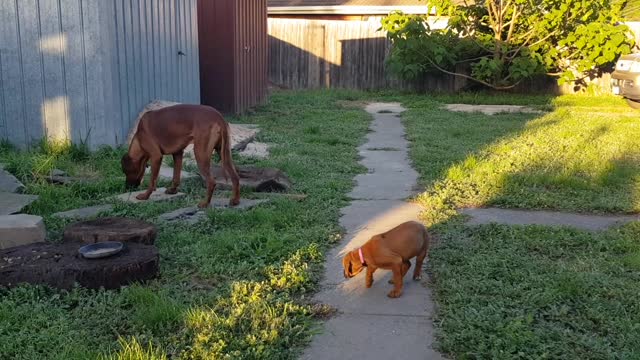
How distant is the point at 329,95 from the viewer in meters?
18.8

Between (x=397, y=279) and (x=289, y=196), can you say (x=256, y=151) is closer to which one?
(x=289, y=196)

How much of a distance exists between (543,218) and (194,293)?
352 centimetres

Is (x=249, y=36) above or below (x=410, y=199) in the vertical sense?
above

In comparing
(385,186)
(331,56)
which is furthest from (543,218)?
(331,56)

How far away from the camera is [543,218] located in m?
6.08

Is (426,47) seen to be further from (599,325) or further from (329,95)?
(599,325)

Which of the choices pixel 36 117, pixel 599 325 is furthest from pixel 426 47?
pixel 599 325

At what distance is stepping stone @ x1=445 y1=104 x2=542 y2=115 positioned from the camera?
607 inches

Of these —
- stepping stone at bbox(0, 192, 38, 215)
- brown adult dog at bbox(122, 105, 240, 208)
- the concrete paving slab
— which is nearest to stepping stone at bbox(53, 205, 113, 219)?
stepping stone at bbox(0, 192, 38, 215)

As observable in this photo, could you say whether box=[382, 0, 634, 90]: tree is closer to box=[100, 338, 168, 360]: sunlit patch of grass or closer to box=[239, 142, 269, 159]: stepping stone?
box=[239, 142, 269, 159]: stepping stone

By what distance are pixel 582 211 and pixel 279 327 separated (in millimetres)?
3963

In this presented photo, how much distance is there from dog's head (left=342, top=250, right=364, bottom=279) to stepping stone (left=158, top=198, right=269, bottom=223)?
1.90 metres

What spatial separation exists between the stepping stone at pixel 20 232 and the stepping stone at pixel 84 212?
2.82ft

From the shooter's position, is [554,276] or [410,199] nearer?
[554,276]
